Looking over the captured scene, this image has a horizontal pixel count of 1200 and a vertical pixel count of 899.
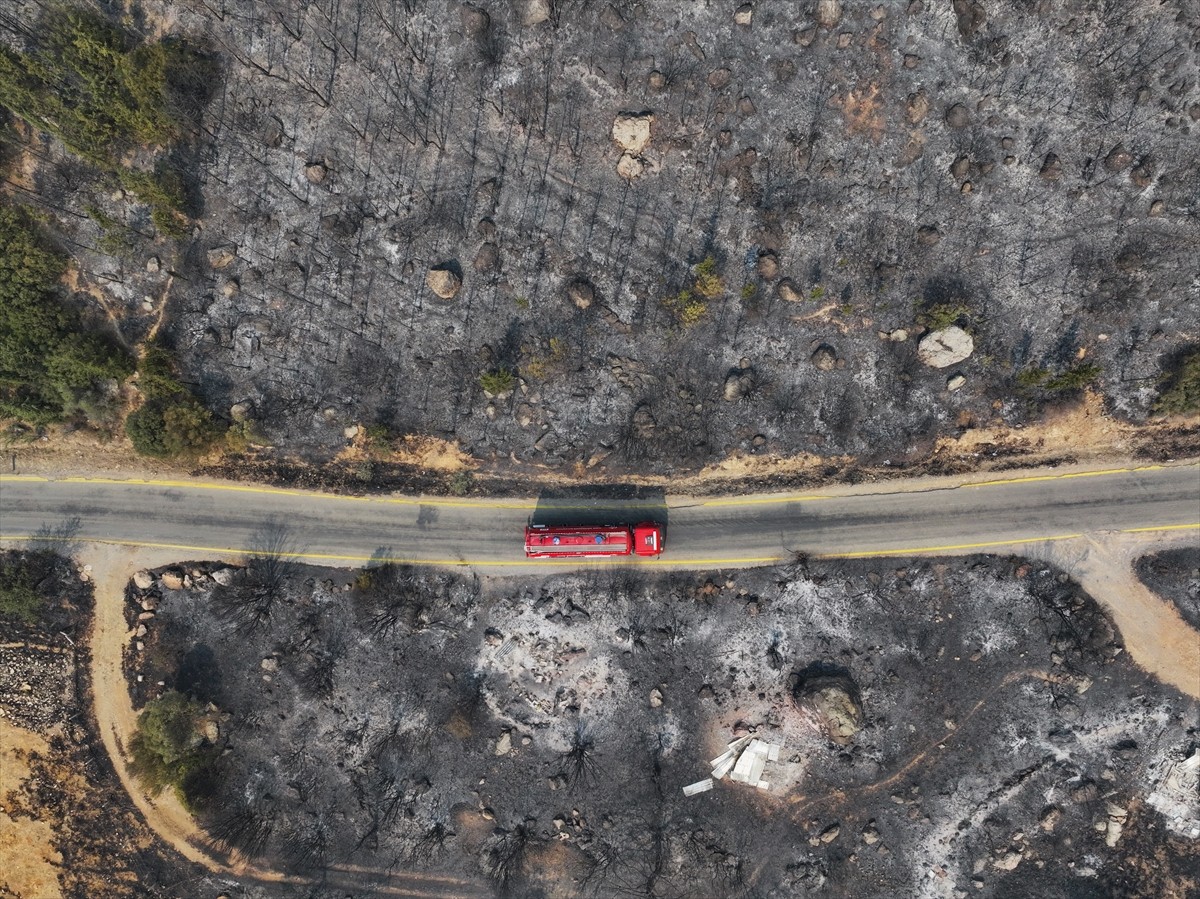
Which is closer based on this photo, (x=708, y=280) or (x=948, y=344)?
(x=708, y=280)

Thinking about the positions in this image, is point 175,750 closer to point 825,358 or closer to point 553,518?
point 553,518

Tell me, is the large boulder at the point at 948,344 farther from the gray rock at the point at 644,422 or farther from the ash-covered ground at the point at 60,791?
the ash-covered ground at the point at 60,791

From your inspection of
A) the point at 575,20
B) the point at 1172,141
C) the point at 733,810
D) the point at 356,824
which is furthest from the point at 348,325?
the point at 1172,141

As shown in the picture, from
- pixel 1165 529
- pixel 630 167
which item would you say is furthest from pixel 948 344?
pixel 630 167

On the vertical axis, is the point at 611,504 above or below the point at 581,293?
below

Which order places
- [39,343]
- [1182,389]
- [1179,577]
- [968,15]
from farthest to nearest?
[1179,577], [39,343], [1182,389], [968,15]

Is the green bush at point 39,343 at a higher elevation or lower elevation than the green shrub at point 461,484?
higher

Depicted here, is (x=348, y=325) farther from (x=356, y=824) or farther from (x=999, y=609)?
(x=999, y=609)

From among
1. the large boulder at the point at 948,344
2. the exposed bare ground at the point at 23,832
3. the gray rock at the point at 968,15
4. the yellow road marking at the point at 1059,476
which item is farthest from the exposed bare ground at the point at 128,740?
the gray rock at the point at 968,15
